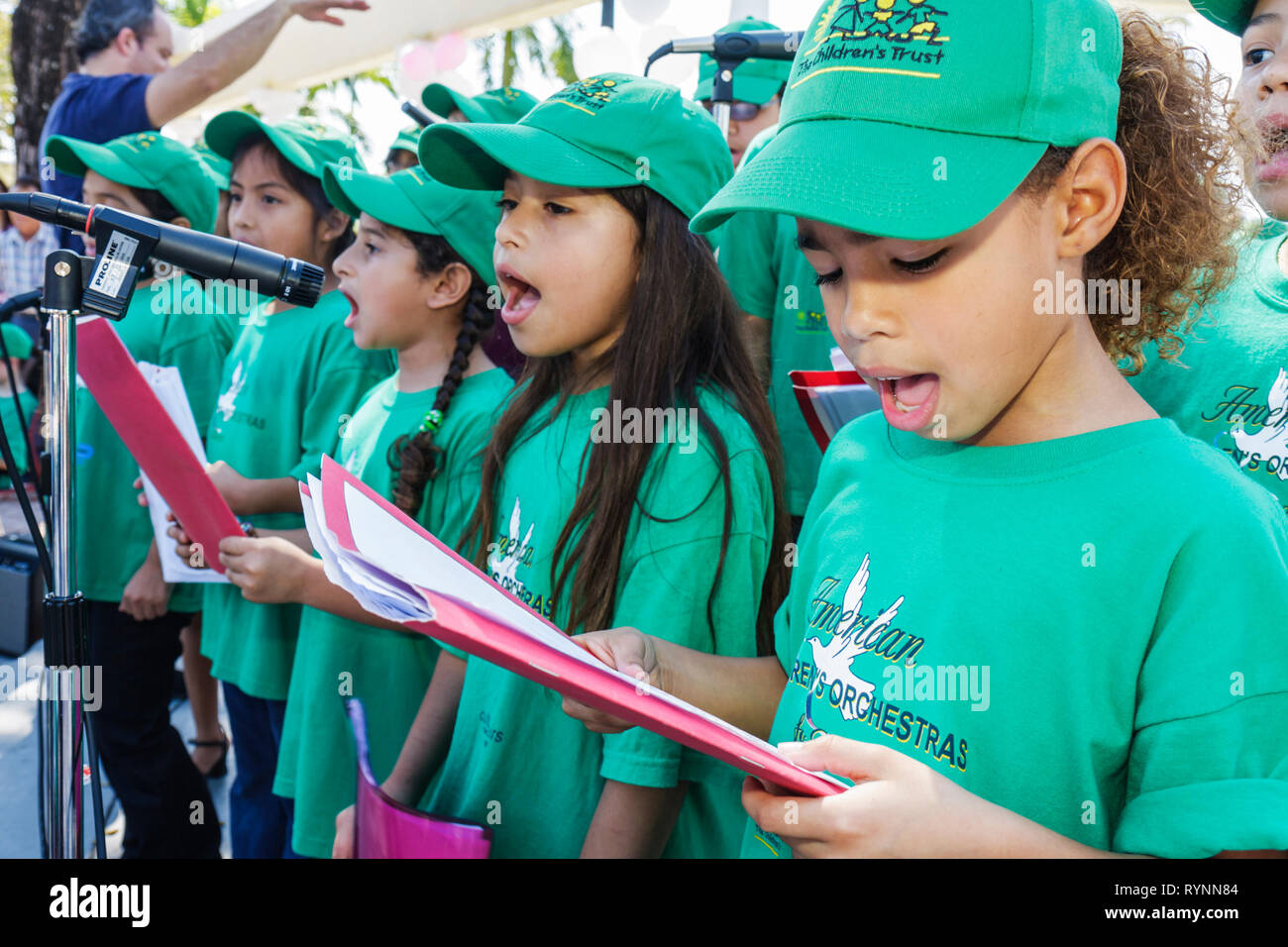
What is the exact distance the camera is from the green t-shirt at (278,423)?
8.51 ft

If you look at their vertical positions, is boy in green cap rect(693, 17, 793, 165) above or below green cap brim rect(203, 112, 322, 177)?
above

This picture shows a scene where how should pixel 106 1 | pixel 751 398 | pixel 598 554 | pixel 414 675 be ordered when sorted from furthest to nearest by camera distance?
1. pixel 106 1
2. pixel 414 675
3. pixel 751 398
4. pixel 598 554

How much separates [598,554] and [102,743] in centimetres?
216

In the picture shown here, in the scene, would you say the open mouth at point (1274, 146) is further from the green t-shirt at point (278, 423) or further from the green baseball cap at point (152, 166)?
the green baseball cap at point (152, 166)

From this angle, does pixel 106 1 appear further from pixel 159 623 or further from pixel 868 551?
pixel 868 551

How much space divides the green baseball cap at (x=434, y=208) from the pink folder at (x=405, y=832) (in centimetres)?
127

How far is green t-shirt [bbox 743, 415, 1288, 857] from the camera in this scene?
0.86m

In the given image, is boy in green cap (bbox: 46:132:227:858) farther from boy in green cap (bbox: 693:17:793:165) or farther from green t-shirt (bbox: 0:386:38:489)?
boy in green cap (bbox: 693:17:793:165)

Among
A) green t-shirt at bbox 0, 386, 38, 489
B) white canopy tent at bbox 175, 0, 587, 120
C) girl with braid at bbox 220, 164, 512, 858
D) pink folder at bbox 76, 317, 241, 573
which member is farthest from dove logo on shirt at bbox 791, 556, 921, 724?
white canopy tent at bbox 175, 0, 587, 120

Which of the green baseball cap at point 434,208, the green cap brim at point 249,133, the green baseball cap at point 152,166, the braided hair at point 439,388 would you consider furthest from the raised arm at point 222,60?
the braided hair at point 439,388

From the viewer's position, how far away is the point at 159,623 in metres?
3.08

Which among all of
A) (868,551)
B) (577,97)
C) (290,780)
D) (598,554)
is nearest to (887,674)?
(868,551)

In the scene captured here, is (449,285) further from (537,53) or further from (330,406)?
(537,53)

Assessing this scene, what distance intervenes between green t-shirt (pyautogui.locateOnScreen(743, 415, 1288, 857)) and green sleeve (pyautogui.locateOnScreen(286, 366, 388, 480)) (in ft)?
5.98
